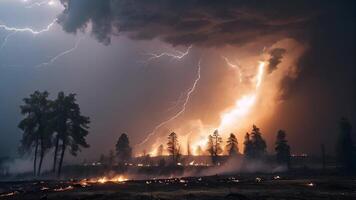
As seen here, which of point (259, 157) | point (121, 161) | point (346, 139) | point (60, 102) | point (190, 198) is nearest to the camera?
point (190, 198)

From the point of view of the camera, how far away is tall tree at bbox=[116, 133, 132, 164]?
124750mm

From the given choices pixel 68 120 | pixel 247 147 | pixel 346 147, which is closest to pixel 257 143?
pixel 247 147

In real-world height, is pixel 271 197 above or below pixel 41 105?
below

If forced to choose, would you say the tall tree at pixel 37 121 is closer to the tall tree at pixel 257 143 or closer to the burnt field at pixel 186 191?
the burnt field at pixel 186 191

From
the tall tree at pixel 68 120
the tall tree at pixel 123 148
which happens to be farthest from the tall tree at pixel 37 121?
the tall tree at pixel 123 148

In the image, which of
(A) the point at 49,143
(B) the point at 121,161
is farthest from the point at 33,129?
(B) the point at 121,161

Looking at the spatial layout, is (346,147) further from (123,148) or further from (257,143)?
(123,148)

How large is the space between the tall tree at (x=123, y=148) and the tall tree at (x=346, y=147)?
2405 inches

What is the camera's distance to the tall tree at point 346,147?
102 metres

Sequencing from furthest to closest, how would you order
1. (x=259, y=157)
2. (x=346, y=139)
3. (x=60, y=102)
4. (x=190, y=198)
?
1. (x=259, y=157)
2. (x=346, y=139)
3. (x=60, y=102)
4. (x=190, y=198)

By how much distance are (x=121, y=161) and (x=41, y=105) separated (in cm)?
4175

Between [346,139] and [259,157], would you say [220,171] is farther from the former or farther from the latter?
[346,139]

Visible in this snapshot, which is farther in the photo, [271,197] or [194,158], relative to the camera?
[194,158]

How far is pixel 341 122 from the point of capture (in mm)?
112312
